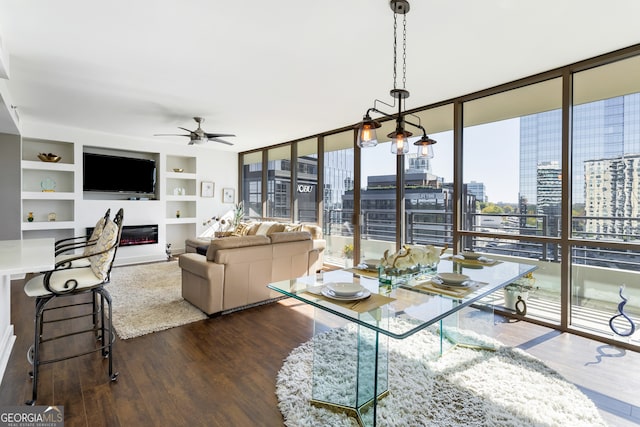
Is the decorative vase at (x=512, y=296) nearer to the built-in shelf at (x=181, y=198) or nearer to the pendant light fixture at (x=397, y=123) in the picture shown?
the pendant light fixture at (x=397, y=123)

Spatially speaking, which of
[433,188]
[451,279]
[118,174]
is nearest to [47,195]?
[118,174]

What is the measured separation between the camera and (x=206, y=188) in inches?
300

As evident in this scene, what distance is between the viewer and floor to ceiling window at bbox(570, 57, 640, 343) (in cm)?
284

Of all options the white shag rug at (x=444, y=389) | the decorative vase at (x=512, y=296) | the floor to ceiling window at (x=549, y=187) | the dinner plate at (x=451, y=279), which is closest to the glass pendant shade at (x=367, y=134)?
the floor to ceiling window at (x=549, y=187)

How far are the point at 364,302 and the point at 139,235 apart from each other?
633cm

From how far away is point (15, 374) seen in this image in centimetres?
225

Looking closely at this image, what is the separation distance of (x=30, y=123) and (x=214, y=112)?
3437mm

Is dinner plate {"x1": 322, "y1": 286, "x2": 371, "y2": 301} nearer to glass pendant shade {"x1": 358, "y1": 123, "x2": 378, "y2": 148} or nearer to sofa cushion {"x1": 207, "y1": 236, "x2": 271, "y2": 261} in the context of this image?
glass pendant shade {"x1": 358, "y1": 123, "x2": 378, "y2": 148}

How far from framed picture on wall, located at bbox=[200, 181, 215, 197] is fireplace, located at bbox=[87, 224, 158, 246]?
1.32 metres

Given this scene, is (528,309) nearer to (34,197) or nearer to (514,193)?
(514,193)

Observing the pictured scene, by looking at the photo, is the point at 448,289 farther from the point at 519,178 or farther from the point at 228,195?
the point at 228,195

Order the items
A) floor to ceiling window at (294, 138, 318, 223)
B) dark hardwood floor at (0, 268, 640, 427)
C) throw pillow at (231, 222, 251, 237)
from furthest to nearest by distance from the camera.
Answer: throw pillow at (231, 222, 251, 237), floor to ceiling window at (294, 138, 318, 223), dark hardwood floor at (0, 268, 640, 427)

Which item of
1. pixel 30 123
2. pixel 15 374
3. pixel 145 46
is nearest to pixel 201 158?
pixel 30 123

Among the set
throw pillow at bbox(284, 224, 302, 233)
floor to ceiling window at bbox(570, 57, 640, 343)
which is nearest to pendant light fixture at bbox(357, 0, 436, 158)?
floor to ceiling window at bbox(570, 57, 640, 343)
